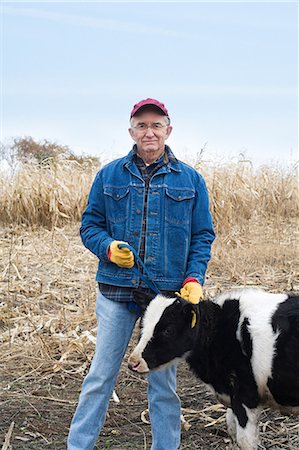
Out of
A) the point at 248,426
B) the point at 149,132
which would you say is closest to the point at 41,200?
the point at 149,132

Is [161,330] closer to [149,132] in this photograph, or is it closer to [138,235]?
[138,235]

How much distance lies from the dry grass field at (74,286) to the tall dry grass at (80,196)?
3cm

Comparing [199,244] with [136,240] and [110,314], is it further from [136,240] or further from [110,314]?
[110,314]

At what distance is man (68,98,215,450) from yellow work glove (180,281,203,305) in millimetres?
48

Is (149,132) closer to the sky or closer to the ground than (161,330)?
closer to the sky

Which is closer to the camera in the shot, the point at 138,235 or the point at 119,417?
the point at 138,235

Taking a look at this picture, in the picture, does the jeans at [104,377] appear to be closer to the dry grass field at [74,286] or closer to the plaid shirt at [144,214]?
the plaid shirt at [144,214]

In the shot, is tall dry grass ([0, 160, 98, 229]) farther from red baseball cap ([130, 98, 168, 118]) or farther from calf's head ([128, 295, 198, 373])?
calf's head ([128, 295, 198, 373])

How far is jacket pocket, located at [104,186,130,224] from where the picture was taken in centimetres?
397

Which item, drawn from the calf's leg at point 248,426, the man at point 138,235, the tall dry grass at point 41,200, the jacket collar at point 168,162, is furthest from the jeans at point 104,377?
the tall dry grass at point 41,200

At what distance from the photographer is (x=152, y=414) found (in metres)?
4.13

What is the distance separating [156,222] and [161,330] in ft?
2.30

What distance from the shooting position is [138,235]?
3963mm

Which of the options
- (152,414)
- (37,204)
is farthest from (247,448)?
(37,204)
